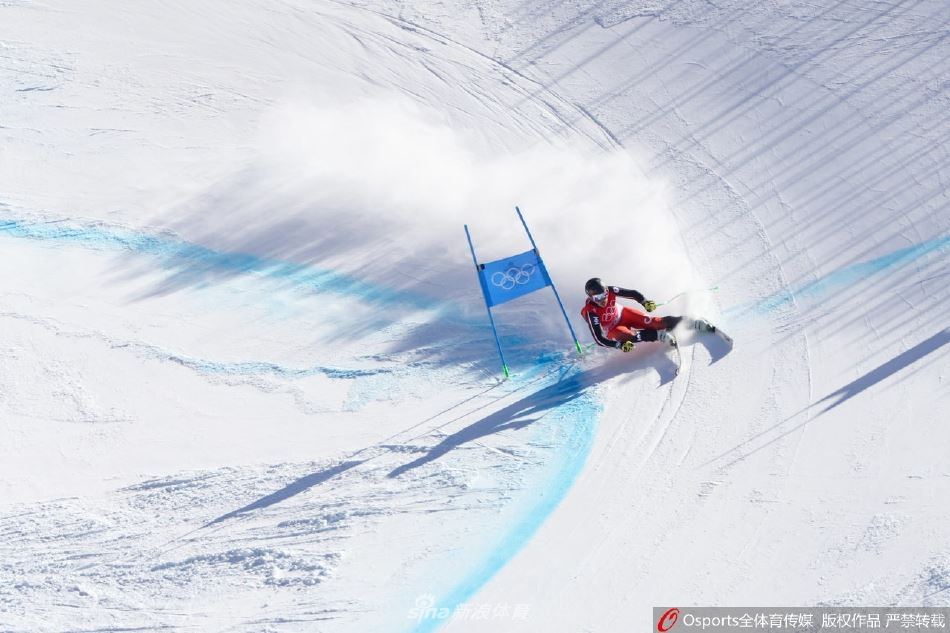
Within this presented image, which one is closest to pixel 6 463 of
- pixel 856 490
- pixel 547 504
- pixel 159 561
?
pixel 159 561

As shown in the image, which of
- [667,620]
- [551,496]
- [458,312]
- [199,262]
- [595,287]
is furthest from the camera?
[199,262]

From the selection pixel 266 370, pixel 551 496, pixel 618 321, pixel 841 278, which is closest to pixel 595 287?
pixel 618 321

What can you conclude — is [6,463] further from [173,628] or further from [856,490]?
[856,490]

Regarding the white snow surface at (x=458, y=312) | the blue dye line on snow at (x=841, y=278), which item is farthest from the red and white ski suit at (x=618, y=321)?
the blue dye line on snow at (x=841, y=278)

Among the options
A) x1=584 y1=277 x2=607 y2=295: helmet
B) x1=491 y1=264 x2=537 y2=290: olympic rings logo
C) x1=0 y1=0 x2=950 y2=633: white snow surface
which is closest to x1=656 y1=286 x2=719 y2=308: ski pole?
x1=0 y1=0 x2=950 y2=633: white snow surface

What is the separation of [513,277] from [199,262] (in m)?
3.43

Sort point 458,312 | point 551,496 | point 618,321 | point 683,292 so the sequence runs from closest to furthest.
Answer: point 551,496, point 618,321, point 683,292, point 458,312

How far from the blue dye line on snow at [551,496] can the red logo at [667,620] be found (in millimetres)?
1152

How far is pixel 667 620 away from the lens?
6.77 metres

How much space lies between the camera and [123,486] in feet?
25.9

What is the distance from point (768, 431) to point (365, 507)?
3310 mm

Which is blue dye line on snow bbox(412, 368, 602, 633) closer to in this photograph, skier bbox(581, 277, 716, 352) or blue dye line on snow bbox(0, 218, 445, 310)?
skier bbox(581, 277, 716, 352)

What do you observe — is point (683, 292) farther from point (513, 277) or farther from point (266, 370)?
point (266, 370)

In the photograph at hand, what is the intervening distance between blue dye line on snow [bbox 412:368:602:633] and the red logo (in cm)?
115
